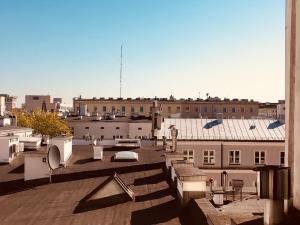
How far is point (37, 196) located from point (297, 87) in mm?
15215

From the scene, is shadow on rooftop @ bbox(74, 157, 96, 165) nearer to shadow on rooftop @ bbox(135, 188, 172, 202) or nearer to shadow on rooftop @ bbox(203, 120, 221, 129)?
shadow on rooftop @ bbox(135, 188, 172, 202)

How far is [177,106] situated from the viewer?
12362 cm

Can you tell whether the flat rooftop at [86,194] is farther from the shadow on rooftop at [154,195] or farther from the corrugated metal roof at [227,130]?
the corrugated metal roof at [227,130]

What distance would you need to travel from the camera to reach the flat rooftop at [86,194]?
14.6m

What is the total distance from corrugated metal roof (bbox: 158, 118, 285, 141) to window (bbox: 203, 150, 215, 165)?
2.14m

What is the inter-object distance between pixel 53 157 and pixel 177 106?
99.5 m

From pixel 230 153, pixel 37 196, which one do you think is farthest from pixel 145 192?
pixel 230 153

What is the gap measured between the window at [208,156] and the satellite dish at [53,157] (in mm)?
31946

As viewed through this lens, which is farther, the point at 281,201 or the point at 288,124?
the point at 288,124

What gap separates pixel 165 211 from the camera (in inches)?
599

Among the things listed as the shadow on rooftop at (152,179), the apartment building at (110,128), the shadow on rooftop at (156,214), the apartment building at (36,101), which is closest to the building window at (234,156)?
the apartment building at (110,128)

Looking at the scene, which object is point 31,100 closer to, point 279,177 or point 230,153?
point 230,153

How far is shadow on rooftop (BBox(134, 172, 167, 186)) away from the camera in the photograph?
2114 centimetres

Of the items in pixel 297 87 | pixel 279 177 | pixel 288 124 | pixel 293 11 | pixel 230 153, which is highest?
pixel 293 11
